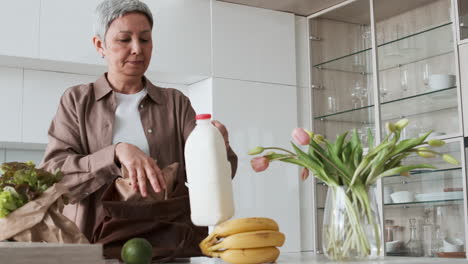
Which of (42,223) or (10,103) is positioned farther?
(10,103)

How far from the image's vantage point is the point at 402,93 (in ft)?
12.4

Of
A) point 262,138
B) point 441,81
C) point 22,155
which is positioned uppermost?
point 441,81

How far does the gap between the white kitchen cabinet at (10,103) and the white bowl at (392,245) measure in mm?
2097

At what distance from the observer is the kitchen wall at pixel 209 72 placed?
3553 mm

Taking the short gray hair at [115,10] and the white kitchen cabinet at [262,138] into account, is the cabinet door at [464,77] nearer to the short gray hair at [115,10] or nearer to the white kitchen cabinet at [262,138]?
the white kitchen cabinet at [262,138]

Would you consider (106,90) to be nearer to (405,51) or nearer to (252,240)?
(252,240)

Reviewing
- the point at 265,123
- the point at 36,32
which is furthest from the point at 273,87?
the point at 36,32

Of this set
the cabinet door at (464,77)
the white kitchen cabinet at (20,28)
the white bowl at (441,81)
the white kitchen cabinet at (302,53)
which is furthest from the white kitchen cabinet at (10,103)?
the cabinet door at (464,77)

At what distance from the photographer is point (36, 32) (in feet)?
11.5

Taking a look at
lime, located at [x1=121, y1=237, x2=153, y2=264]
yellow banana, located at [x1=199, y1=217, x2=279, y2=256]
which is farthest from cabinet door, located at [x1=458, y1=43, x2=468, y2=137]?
lime, located at [x1=121, y1=237, x2=153, y2=264]

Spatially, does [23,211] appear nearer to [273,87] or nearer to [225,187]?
[225,187]

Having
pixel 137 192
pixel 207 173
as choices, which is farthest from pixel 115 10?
pixel 207 173

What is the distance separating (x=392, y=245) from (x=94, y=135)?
8.19 ft

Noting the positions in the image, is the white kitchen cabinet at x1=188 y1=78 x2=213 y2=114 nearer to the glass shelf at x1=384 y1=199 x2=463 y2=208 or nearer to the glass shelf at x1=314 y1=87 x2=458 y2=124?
the glass shelf at x1=314 y1=87 x2=458 y2=124
